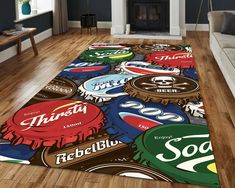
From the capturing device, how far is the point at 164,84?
4.17 metres

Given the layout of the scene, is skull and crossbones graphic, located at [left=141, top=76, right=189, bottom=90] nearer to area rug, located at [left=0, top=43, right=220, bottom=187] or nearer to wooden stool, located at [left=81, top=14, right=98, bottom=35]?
area rug, located at [left=0, top=43, right=220, bottom=187]

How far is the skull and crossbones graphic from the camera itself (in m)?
4.07

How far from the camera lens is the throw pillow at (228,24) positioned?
16.2 ft

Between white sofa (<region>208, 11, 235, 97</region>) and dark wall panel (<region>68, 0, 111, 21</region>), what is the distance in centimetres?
329

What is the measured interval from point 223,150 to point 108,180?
3.05ft

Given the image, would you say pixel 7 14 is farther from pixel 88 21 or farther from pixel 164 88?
pixel 164 88

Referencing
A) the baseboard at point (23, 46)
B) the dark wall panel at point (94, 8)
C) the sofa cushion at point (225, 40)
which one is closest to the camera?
the sofa cushion at point (225, 40)

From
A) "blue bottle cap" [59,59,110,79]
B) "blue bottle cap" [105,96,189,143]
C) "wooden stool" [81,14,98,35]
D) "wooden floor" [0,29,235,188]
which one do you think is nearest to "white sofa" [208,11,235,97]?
"wooden floor" [0,29,235,188]

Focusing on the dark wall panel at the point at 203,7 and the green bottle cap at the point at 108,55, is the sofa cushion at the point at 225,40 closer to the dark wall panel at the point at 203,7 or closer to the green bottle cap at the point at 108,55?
the green bottle cap at the point at 108,55

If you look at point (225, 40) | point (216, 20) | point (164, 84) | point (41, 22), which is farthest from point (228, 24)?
point (41, 22)

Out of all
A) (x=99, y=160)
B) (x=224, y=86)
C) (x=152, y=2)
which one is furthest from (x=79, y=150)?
(x=152, y=2)

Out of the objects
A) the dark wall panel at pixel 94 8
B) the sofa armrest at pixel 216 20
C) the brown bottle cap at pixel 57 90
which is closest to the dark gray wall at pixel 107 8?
the dark wall panel at pixel 94 8

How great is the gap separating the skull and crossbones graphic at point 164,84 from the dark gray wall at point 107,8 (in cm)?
367

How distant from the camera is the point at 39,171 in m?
2.45
